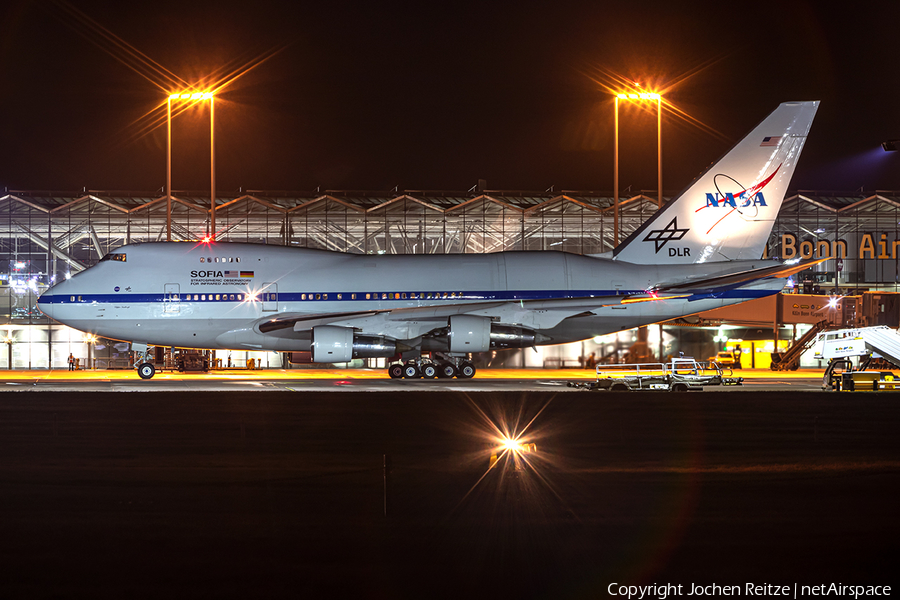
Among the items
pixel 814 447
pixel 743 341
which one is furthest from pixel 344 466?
pixel 743 341

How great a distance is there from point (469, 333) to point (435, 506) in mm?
21097

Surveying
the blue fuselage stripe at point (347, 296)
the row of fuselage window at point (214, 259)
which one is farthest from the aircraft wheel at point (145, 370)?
the row of fuselage window at point (214, 259)

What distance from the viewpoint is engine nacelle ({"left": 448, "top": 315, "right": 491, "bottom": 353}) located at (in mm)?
31172

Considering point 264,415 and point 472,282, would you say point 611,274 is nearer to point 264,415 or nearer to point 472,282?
point 472,282

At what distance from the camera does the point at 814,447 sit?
1484cm

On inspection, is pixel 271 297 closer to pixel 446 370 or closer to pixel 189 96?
pixel 446 370

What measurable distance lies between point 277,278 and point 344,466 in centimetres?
2140

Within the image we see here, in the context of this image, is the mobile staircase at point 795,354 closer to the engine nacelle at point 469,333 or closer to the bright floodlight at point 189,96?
the engine nacelle at point 469,333

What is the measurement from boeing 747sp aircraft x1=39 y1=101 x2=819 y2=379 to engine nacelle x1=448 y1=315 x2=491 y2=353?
0.04 meters

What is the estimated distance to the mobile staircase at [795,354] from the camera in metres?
45.5

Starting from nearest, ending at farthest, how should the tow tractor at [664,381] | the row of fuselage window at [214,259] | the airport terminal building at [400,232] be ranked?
the tow tractor at [664,381], the row of fuselage window at [214,259], the airport terminal building at [400,232]

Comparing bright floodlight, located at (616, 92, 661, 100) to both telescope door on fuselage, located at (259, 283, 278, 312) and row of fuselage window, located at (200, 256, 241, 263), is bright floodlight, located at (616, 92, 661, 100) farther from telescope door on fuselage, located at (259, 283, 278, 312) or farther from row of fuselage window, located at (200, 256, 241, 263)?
row of fuselage window, located at (200, 256, 241, 263)

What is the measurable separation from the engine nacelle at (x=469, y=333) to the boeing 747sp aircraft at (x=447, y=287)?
44 mm

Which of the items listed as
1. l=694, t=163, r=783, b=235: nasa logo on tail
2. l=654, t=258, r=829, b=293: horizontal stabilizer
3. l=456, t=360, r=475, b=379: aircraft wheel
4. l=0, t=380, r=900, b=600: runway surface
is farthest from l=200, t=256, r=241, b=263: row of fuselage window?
l=694, t=163, r=783, b=235: nasa logo on tail
